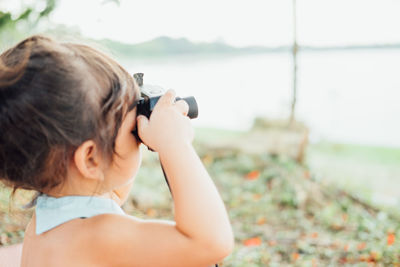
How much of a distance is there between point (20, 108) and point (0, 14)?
6.66 ft

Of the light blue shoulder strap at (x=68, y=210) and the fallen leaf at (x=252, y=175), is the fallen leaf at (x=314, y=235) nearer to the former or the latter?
the fallen leaf at (x=252, y=175)

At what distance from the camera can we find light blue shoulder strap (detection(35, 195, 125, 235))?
38.3 inches

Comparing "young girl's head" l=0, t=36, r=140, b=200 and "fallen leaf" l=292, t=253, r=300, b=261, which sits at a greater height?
"young girl's head" l=0, t=36, r=140, b=200

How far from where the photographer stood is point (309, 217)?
10.3ft

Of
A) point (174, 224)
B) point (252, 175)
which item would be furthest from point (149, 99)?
point (252, 175)

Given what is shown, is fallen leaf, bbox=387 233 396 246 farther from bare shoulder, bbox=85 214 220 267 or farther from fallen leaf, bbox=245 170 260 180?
bare shoulder, bbox=85 214 220 267

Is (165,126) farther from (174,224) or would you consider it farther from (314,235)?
(314,235)

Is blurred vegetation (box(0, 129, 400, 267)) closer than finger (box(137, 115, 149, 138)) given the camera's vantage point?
No

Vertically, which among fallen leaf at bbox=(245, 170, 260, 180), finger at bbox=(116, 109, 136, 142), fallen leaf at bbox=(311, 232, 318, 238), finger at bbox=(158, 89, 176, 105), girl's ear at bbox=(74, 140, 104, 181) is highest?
finger at bbox=(158, 89, 176, 105)

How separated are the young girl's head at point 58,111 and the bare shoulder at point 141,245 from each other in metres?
0.13

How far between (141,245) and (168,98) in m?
0.35

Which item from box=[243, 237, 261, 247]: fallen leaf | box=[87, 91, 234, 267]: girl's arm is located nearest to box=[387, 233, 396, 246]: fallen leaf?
box=[243, 237, 261, 247]: fallen leaf

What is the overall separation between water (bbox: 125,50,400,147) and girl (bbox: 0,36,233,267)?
13.7 feet

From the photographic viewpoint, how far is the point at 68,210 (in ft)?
3.20
